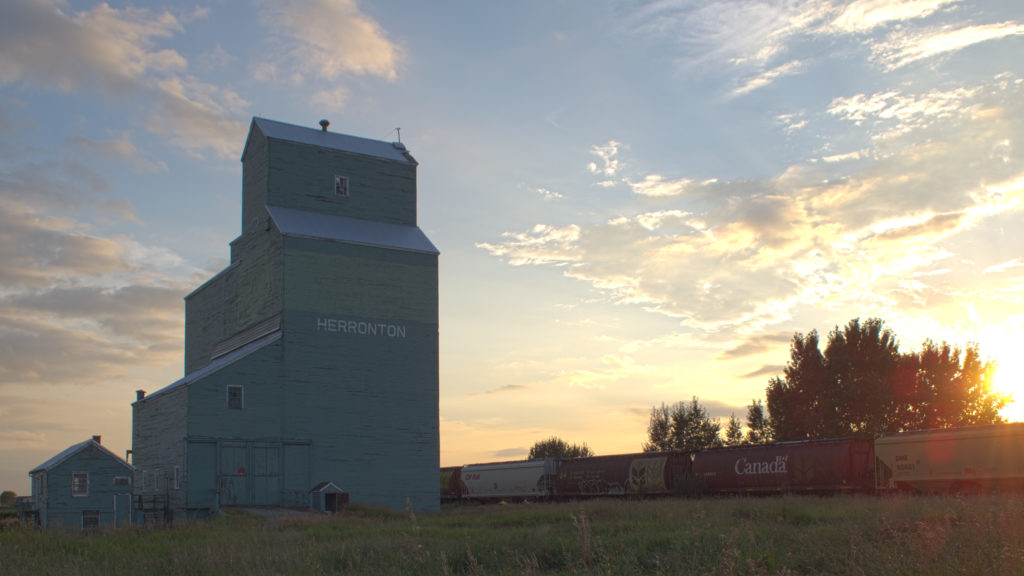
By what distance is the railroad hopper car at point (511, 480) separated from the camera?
50.2 meters

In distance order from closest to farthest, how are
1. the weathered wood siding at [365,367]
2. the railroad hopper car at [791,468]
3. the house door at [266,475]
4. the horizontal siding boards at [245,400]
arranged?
1. the railroad hopper car at [791,468]
2. the horizontal siding boards at [245,400]
3. the house door at [266,475]
4. the weathered wood siding at [365,367]

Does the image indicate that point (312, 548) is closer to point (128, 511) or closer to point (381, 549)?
point (381, 549)

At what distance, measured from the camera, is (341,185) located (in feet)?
165

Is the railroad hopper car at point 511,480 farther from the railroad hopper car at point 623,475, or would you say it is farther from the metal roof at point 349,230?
the metal roof at point 349,230

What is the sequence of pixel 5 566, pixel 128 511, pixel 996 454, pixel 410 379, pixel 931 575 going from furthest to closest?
1. pixel 410 379
2. pixel 128 511
3. pixel 996 454
4. pixel 5 566
5. pixel 931 575

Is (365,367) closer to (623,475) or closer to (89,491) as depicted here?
(89,491)

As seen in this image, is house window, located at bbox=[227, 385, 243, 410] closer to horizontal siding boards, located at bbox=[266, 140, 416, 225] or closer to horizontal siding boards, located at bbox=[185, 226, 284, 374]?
horizontal siding boards, located at bbox=[185, 226, 284, 374]

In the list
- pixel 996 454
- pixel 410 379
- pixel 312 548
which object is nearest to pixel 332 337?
pixel 410 379

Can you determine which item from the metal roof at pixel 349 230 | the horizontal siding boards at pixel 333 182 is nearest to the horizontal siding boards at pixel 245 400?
the metal roof at pixel 349 230

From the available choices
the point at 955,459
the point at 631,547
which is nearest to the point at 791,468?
the point at 955,459

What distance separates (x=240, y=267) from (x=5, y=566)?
35898 mm

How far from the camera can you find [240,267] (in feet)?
165

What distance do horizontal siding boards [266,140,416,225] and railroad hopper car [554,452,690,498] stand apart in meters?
18.8

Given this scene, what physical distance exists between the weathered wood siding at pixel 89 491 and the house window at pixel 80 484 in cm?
10
